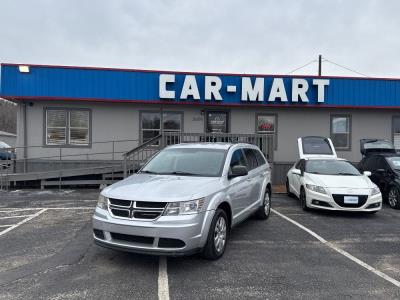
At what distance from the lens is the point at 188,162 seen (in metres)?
6.71

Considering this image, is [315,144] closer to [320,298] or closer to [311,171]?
[311,171]

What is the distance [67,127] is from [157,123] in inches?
147

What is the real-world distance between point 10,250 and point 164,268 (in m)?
2.83

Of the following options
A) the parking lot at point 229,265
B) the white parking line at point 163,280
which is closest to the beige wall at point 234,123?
the parking lot at point 229,265

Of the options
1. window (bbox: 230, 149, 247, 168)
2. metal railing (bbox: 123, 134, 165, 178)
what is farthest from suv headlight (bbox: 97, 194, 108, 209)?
metal railing (bbox: 123, 134, 165, 178)

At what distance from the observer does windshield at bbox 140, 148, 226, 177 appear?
6.37m

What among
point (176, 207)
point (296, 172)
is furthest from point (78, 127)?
point (176, 207)

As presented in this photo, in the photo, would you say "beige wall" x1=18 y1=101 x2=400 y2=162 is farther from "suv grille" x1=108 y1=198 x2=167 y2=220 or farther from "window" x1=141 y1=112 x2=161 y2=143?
"suv grille" x1=108 y1=198 x2=167 y2=220

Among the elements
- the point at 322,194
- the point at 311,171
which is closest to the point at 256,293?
the point at 322,194

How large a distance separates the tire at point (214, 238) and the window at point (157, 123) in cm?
1052

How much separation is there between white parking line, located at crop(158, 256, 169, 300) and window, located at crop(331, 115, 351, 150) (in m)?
13.1

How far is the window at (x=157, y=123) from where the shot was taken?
52.9ft

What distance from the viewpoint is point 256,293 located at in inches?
178

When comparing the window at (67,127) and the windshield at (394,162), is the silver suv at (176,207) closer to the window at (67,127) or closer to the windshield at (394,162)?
the windshield at (394,162)
